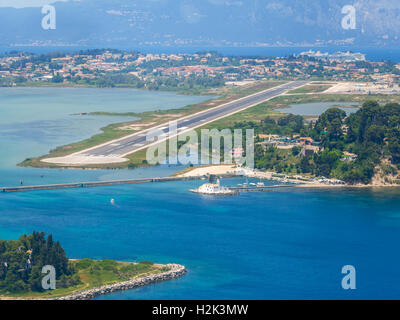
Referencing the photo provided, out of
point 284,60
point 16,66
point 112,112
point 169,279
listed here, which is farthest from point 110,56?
point 169,279

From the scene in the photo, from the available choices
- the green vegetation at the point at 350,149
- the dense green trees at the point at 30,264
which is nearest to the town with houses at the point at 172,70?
the green vegetation at the point at 350,149

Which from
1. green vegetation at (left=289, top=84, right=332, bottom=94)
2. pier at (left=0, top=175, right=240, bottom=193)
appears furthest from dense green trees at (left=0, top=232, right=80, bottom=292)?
green vegetation at (left=289, top=84, right=332, bottom=94)

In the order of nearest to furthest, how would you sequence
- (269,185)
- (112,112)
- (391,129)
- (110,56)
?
(269,185)
(391,129)
(112,112)
(110,56)

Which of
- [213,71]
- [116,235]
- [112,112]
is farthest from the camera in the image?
[213,71]

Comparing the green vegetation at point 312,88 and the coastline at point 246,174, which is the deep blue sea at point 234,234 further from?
the green vegetation at point 312,88

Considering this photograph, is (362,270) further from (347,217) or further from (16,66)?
(16,66)

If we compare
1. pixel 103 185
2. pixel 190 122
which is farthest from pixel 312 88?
pixel 103 185
